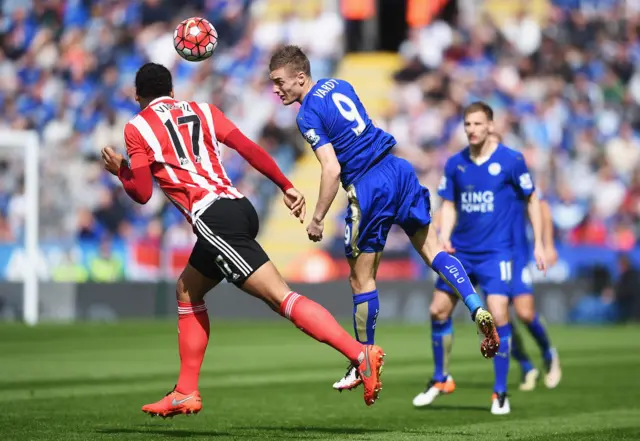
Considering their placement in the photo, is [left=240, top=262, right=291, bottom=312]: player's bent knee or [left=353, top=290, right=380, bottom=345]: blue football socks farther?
[left=353, top=290, right=380, bottom=345]: blue football socks

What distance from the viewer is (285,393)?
11.5m

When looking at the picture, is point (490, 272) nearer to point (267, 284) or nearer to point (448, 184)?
point (448, 184)

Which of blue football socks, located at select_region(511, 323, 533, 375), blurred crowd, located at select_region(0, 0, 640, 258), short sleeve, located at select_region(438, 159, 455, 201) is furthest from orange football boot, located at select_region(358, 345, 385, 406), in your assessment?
blurred crowd, located at select_region(0, 0, 640, 258)

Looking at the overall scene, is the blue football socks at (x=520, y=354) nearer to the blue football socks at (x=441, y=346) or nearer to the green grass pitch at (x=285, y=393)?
the green grass pitch at (x=285, y=393)

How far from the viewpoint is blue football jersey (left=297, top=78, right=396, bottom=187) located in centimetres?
825

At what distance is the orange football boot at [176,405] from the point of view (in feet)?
26.2

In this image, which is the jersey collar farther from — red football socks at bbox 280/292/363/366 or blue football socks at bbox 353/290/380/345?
blue football socks at bbox 353/290/380/345

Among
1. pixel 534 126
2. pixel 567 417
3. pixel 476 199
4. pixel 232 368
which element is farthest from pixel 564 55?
pixel 567 417

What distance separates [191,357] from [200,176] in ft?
4.12

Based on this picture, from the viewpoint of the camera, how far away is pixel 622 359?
15.8 metres

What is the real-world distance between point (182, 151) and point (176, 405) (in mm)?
1651

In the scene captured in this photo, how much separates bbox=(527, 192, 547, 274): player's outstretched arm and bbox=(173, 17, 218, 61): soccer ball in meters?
3.66

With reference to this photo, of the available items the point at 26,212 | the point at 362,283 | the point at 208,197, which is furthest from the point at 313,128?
the point at 26,212

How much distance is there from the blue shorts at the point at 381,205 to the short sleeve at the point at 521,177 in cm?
228
